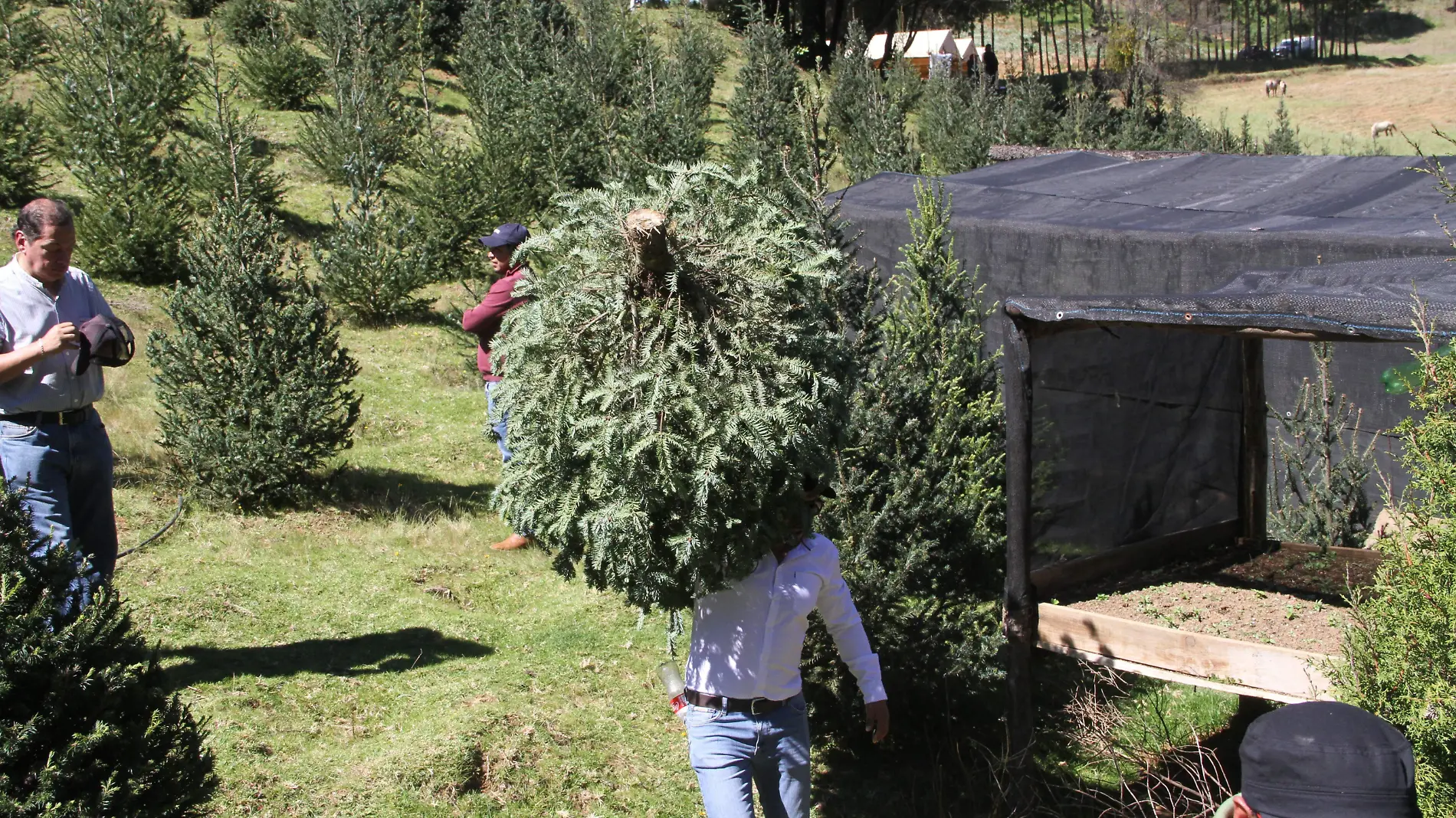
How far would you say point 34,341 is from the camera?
405 cm

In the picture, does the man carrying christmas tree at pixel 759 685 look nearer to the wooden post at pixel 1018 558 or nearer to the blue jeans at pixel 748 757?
the blue jeans at pixel 748 757

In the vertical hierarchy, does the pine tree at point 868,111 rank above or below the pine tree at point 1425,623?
above

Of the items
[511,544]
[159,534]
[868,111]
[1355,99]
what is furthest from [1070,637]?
[1355,99]

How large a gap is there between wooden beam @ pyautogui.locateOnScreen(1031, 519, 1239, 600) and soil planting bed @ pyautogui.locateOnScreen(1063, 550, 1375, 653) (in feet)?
0.21

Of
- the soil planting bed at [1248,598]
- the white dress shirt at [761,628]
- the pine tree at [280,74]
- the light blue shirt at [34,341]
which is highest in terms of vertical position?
the pine tree at [280,74]

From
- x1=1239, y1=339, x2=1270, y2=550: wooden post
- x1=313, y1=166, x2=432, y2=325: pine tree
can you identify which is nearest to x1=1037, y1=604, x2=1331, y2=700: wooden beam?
x1=1239, y1=339, x2=1270, y2=550: wooden post

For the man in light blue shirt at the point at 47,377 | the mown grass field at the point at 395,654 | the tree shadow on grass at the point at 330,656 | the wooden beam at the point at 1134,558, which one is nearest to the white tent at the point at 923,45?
the wooden beam at the point at 1134,558

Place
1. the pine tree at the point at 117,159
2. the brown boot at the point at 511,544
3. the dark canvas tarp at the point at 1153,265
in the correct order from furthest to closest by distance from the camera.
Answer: the pine tree at the point at 117,159
the brown boot at the point at 511,544
the dark canvas tarp at the point at 1153,265

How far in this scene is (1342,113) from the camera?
124 feet

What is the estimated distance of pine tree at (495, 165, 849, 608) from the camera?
9.98ft

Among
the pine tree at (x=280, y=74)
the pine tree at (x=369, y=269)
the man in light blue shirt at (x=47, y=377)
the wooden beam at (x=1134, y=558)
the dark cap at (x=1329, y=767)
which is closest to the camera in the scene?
the dark cap at (x=1329, y=767)

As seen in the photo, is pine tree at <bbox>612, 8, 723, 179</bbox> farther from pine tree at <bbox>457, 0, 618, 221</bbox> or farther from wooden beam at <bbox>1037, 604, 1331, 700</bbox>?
wooden beam at <bbox>1037, 604, 1331, 700</bbox>

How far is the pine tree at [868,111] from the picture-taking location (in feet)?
57.0

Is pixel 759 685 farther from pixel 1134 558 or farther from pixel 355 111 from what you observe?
pixel 355 111
